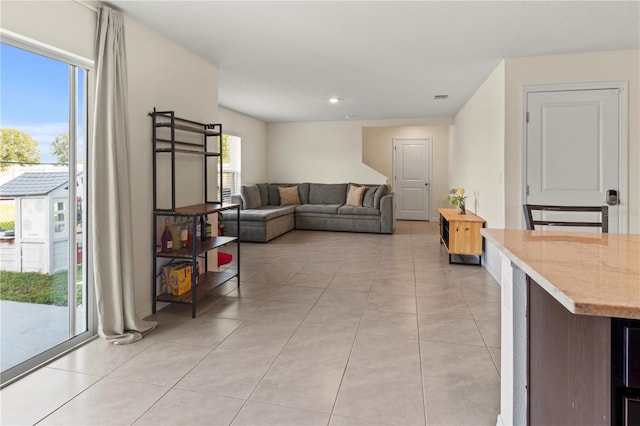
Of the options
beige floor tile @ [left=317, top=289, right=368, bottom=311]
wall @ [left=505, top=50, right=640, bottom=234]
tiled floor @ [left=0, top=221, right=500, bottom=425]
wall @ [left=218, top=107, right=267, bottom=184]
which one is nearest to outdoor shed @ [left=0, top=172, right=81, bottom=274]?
tiled floor @ [left=0, top=221, right=500, bottom=425]

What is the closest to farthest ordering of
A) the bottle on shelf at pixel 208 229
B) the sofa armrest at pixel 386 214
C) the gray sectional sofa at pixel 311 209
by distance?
the bottle on shelf at pixel 208 229 < the gray sectional sofa at pixel 311 209 < the sofa armrest at pixel 386 214

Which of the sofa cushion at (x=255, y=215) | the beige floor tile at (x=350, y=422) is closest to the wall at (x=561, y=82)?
the beige floor tile at (x=350, y=422)

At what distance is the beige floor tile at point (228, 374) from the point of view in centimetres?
190

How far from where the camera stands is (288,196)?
7.78 metres

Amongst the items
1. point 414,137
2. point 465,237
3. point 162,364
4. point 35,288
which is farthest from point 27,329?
point 414,137

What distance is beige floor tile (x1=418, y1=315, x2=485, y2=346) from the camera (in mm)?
2471

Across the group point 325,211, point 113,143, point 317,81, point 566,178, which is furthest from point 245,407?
point 325,211

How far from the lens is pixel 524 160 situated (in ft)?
12.0

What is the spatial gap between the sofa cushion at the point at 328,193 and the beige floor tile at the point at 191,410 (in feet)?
20.2

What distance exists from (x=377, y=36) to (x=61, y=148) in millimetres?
2533

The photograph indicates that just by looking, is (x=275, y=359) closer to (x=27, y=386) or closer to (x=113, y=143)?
(x=27, y=386)

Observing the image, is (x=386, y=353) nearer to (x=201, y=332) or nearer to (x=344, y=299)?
(x=344, y=299)

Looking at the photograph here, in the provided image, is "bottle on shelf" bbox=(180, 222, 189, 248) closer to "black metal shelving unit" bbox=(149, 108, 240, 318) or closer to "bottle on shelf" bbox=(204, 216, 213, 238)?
"black metal shelving unit" bbox=(149, 108, 240, 318)

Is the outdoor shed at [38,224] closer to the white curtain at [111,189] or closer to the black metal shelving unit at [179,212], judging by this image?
the white curtain at [111,189]
